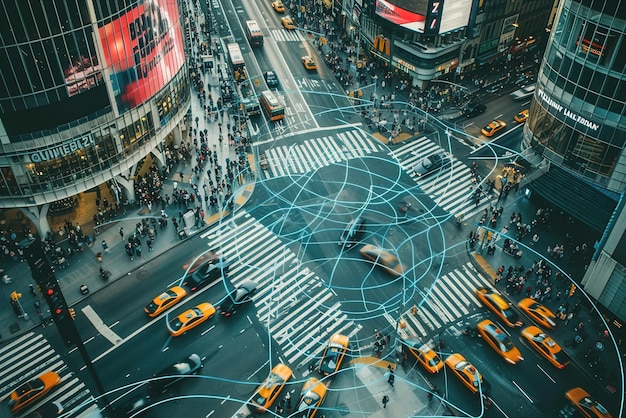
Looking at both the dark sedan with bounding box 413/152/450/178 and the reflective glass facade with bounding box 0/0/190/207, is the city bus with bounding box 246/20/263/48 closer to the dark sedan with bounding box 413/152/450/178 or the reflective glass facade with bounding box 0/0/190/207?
the reflective glass facade with bounding box 0/0/190/207

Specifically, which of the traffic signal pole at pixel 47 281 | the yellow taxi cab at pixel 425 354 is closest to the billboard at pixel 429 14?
the yellow taxi cab at pixel 425 354

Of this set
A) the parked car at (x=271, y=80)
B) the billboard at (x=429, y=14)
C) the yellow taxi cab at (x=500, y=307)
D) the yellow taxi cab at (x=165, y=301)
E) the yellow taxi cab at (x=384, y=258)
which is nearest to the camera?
the yellow taxi cab at (x=500, y=307)

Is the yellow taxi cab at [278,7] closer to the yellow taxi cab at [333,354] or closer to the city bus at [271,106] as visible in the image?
the city bus at [271,106]

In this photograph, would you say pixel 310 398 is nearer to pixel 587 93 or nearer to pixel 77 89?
pixel 77 89

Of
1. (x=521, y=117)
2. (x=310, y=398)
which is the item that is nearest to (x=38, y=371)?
(x=310, y=398)

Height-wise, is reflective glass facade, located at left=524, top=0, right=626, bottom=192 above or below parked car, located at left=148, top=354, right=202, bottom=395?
above

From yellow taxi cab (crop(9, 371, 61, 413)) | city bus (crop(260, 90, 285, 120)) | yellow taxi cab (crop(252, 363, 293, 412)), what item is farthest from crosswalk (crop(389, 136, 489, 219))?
yellow taxi cab (crop(9, 371, 61, 413))

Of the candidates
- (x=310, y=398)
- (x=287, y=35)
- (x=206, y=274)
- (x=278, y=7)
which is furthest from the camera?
(x=278, y=7)
